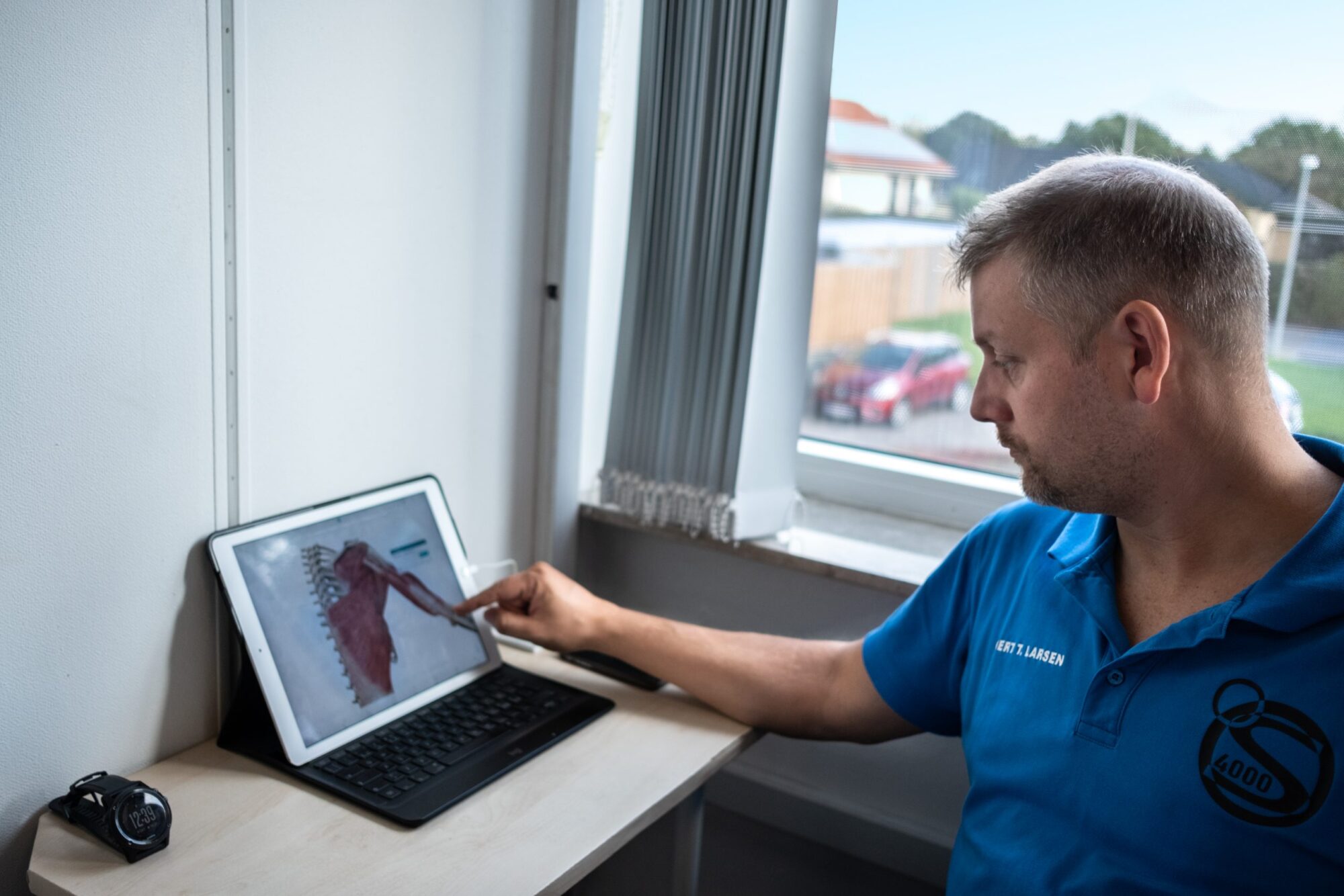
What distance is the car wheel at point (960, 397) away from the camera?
1967mm

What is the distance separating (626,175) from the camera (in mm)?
1911

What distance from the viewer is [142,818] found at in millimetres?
1062

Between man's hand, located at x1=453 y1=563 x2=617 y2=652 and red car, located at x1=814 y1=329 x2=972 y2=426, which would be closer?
man's hand, located at x1=453 y1=563 x2=617 y2=652

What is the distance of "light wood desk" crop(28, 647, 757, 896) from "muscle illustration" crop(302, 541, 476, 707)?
6.5 inches

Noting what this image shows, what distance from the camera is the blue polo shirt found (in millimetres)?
941

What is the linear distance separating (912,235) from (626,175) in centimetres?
53

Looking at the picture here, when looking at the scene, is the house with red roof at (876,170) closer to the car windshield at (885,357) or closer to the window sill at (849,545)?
the car windshield at (885,357)

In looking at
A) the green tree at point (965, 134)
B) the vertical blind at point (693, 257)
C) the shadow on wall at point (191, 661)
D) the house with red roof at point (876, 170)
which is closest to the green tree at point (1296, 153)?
the green tree at point (965, 134)

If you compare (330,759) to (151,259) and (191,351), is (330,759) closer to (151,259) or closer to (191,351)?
(191,351)

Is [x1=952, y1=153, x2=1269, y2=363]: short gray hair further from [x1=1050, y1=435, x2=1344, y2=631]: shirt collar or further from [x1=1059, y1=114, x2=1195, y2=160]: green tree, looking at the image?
[x1=1059, y1=114, x2=1195, y2=160]: green tree

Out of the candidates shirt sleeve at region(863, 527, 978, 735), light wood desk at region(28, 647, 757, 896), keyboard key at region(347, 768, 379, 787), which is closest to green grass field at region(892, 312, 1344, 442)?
shirt sleeve at region(863, 527, 978, 735)

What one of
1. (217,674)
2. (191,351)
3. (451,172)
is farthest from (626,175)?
(217,674)

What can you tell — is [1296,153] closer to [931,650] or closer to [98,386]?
[931,650]

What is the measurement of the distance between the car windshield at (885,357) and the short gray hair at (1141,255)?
96 centimetres
